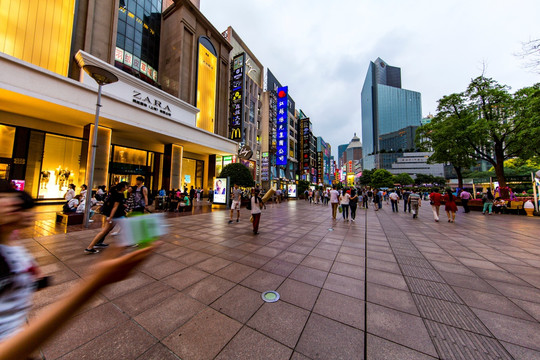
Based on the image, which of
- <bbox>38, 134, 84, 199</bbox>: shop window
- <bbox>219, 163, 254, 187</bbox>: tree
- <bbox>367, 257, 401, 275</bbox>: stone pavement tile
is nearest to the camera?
<bbox>367, 257, 401, 275</bbox>: stone pavement tile

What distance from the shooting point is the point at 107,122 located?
14.3 metres

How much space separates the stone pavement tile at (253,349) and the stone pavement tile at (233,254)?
240 centimetres

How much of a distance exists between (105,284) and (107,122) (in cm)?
1812

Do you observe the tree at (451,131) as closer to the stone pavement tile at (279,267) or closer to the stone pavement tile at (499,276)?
the stone pavement tile at (499,276)

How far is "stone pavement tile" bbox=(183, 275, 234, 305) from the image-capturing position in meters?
3.03

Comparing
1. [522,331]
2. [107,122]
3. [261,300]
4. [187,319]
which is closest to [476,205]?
[522,331]

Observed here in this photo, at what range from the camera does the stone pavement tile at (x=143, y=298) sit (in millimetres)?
2742

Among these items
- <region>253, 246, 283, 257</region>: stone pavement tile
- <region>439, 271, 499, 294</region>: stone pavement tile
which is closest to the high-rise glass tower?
<region>439, 271, 499, 294</region>: stone pavement tile

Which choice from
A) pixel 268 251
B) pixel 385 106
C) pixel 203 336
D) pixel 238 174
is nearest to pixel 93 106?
pixel 238 174

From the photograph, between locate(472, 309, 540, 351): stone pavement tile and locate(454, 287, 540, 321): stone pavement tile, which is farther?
locate(454, 287, 540, 321): stone pavement tile

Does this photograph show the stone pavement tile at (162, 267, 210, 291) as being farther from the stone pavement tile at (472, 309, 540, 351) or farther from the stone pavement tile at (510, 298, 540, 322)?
the stone pavement tile at (510, 298, 540, 322)

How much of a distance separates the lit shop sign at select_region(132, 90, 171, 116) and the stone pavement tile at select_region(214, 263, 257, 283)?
57.2 feet

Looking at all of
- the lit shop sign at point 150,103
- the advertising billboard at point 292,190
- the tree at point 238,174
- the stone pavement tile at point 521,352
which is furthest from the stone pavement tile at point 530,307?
the advertising billboard at point 292,190

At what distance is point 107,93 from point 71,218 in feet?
33.5
